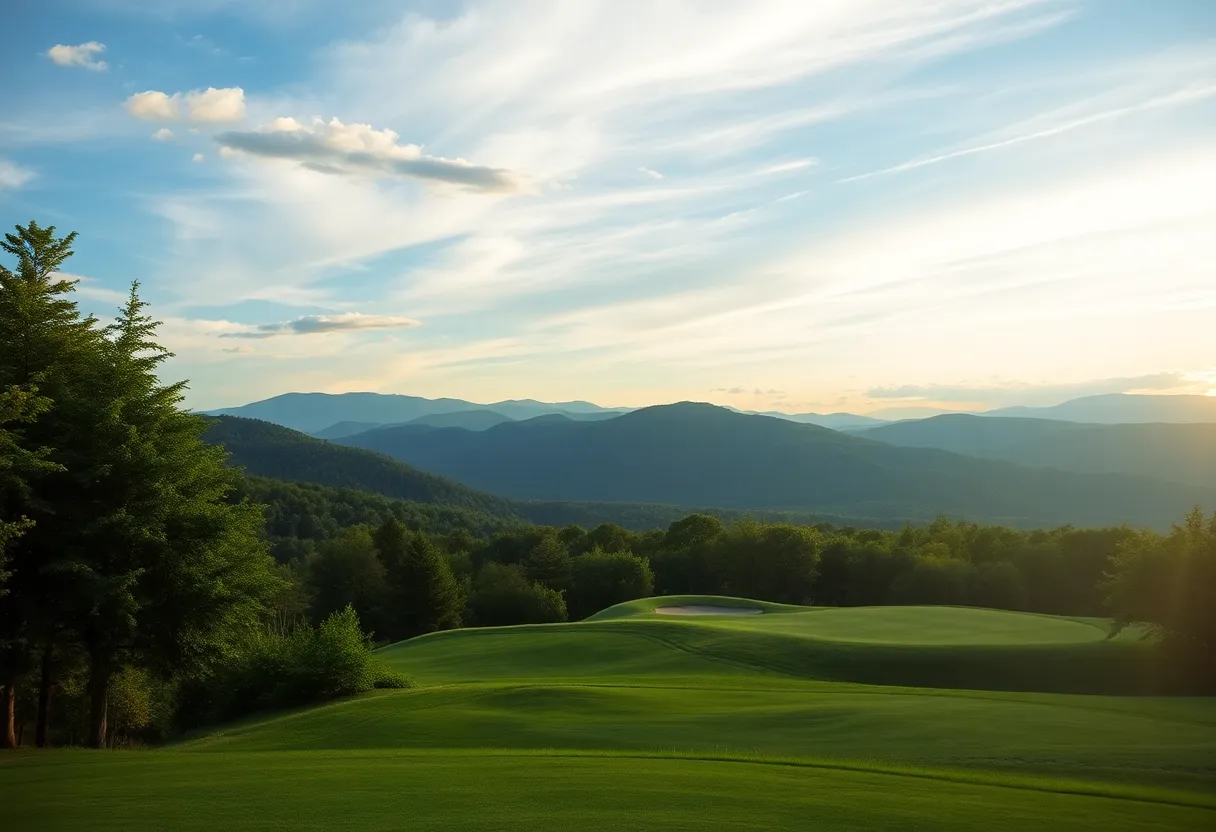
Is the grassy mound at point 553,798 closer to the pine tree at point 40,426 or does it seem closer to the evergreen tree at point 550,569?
the pine tree at point 40,426

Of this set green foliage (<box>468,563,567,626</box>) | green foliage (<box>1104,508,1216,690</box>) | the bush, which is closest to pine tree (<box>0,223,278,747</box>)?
the bush

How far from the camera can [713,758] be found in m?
16.2

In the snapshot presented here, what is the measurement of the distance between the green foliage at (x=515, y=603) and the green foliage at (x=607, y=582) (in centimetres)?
584

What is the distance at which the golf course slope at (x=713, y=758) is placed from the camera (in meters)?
11.6

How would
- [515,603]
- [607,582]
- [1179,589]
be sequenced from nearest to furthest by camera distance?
[1179,589] < [515,603] < [607,582]

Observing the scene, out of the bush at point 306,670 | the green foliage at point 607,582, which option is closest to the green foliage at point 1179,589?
the bush at point 306,670

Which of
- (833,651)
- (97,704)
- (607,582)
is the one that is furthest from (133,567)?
(607,582)

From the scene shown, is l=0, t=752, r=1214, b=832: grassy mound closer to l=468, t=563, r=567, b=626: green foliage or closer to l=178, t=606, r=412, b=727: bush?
l=178, t=606, r=412, b=727: bush

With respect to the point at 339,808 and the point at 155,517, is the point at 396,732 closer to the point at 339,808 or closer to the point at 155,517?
the point at 155,517

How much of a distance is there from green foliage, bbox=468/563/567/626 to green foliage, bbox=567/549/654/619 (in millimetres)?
5843

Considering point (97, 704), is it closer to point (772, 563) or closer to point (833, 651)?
point (833, 651)

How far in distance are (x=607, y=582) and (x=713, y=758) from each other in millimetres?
65614

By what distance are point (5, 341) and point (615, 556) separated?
6660cm

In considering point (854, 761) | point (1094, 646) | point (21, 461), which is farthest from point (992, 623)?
point (21, 461)
